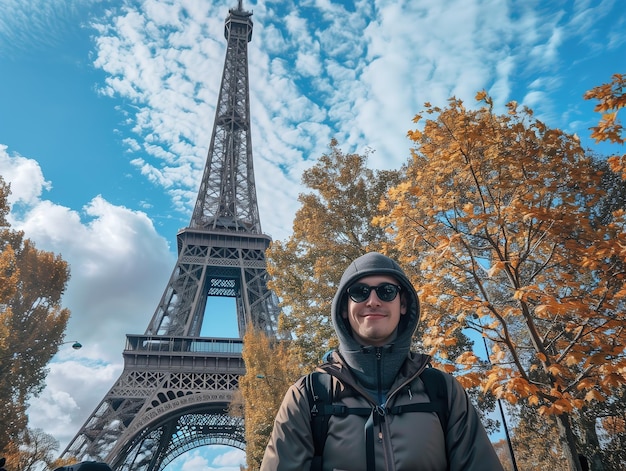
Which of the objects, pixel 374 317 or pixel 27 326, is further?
pixel 27 326

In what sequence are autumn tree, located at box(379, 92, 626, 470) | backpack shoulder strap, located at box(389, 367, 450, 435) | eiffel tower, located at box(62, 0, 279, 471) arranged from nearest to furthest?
backpack shoulder strap, located at box(389, 367, 450, 435) < autumn tree, located at box(379, 92, 626, 470) < eiffel tower, located at box(62, 0, 279, 471)

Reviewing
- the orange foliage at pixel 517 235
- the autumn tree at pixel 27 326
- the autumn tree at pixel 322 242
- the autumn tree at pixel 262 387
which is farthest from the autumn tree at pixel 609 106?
the autumn tree at pixel 27 326

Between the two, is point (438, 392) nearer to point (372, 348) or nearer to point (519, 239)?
point (372, 348)

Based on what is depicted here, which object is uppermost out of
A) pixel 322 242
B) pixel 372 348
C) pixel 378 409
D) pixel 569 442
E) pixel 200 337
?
pixel 200 337

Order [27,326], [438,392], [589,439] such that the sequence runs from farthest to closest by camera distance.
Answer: [27,326] → [589,439] → [438,392]

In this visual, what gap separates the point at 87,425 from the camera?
2722 centimetres

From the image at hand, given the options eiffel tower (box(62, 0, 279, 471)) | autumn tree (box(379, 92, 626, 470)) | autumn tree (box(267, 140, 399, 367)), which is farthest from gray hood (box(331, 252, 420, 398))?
eiffel tower (box(62, 0, 279, 471))

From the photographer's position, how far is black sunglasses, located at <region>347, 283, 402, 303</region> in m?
2.45

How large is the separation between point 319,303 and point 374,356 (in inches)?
377

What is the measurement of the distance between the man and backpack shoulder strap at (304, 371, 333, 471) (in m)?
0.02

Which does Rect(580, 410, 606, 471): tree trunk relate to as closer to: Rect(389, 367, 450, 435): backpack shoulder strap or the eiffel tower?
Rect(389, 367, 450, 435): backpack shoulder strap

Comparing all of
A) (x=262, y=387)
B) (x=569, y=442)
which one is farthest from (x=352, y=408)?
(x=262, y=387)

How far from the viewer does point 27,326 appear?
2052cm

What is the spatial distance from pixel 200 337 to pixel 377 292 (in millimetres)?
34150
